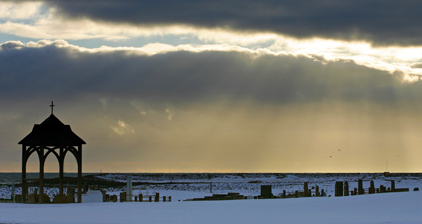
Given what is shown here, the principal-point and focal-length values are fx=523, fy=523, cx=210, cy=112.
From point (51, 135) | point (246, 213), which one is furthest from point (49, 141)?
point (246, 213)

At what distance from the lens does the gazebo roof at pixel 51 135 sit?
33094 mm

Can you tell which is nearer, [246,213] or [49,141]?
[246,213]

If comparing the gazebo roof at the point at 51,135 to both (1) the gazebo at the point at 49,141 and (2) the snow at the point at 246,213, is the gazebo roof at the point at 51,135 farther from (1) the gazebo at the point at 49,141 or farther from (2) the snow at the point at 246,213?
(2) the snow at the point at 246,213

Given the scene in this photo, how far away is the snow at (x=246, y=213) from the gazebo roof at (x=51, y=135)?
4784 mm

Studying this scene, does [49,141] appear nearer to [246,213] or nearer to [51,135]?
[51,135]

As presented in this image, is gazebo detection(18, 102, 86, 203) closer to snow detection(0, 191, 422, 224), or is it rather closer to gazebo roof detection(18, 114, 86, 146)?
gazebo roof detection(18, 114, 86, 146)

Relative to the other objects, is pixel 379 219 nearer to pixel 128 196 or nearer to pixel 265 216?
pixel 265 216

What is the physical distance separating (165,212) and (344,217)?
9.09 metres

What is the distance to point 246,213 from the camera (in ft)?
89.1

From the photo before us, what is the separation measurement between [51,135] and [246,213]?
14.0m

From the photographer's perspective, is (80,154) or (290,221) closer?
(290,221)

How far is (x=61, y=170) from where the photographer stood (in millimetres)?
36781

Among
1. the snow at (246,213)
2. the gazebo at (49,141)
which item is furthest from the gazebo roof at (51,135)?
the snow at (246,213)

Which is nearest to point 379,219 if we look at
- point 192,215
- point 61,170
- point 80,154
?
point 192,215
